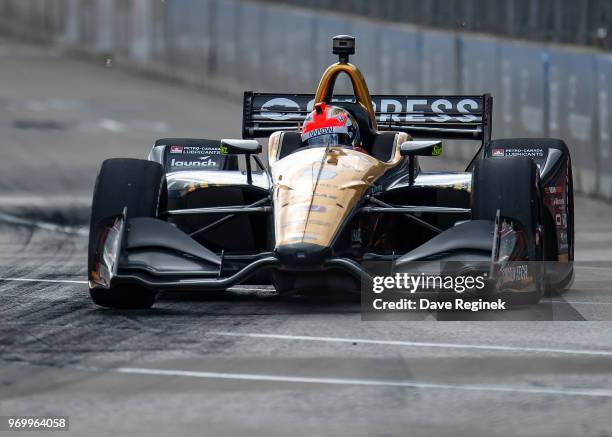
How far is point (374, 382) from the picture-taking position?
28.7 ft

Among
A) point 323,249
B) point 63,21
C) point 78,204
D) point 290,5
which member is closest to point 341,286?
point 323,249

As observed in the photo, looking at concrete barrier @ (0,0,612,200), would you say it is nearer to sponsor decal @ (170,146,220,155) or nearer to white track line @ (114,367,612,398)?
sponsor decal @ (170,146,220,155)

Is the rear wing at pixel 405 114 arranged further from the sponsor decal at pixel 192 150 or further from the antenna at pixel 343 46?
the antenna at pixel 343 46

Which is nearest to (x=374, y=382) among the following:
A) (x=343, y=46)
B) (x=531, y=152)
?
(x=531, y=152)

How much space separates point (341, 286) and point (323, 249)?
1.47ft

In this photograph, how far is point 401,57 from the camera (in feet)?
91.5

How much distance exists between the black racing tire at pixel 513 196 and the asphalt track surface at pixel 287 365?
452 mm

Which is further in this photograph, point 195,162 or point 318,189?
point 195,162

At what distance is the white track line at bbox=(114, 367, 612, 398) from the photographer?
8.47 meters

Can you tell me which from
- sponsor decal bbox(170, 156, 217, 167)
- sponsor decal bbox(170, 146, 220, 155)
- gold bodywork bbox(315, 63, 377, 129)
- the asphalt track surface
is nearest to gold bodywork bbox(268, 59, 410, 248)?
the asphalt track surface

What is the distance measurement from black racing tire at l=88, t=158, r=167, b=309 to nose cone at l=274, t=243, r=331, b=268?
116cm

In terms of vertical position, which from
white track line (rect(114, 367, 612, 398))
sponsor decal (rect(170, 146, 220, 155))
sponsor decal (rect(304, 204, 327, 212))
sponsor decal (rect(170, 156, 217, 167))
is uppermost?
sponsor decal (rect(170, 146, 220, 155))

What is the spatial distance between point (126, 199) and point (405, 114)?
3.83 meters

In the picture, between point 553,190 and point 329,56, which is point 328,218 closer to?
point 553,190
